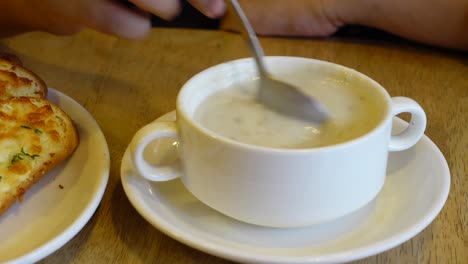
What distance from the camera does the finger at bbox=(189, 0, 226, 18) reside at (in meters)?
0.75

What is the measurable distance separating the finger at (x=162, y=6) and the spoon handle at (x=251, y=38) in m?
0.09

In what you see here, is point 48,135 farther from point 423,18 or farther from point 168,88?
point 423,18

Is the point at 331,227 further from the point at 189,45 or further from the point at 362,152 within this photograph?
the point at 189,45

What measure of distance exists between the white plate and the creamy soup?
7.4 inches

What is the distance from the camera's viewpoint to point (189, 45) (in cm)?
133

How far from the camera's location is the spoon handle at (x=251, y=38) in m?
0.72

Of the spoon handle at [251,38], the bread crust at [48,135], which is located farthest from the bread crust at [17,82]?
the spoon handle at [251,38]

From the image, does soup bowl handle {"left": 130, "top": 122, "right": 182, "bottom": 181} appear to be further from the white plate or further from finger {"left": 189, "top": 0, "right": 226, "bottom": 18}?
finger {"left": 189, "top": 0, "right": 226, "bottom": 18}

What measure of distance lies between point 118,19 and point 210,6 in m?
0.16

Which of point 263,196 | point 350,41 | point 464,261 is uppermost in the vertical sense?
point 263,196

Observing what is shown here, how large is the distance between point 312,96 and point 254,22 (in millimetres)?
728

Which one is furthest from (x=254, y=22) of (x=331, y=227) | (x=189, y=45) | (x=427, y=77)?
(x=331, y=227)

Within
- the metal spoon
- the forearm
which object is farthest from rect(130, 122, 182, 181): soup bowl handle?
the forearm

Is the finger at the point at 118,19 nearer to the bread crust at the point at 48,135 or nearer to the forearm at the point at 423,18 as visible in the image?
the bread crust at the point at 48,135
